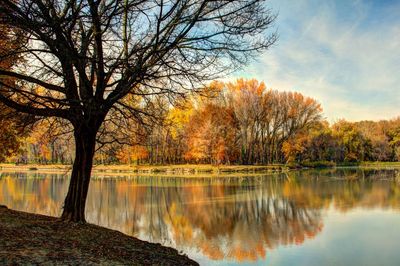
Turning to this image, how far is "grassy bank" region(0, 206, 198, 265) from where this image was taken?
6.59 meters

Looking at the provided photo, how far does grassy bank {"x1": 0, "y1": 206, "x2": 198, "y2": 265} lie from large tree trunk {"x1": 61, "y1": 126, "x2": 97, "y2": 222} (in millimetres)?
651

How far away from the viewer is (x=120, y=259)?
24.6ft

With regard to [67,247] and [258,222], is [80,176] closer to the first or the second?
[67,247]

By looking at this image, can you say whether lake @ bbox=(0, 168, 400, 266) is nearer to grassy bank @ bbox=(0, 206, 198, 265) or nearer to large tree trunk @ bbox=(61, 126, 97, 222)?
grassy bank @ bbox=(0, 206, 198, 265)

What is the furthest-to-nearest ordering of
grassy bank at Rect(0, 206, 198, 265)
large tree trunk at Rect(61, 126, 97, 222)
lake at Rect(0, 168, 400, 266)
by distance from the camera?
1. lake at Rect(0, 168, 400, 266)
2. large tree trunk at Rect(61, 126, 97, 222)
3. grassy bank at Rect(0, 206, 198, 265)

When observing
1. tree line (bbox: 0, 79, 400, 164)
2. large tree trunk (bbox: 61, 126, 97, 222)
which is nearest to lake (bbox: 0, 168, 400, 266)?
large tree trunk (bbox: 61, 126, 97, 222)

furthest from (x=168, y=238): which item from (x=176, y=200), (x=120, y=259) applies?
(x=176, y=200)

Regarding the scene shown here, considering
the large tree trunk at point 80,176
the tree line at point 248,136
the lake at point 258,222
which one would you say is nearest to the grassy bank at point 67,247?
the large tree trunk at point 80,176

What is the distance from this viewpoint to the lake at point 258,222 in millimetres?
12445

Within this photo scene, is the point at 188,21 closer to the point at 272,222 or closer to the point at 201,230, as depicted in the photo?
the point at 201,230

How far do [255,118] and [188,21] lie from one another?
55834mm

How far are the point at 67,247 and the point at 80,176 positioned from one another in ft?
11.8

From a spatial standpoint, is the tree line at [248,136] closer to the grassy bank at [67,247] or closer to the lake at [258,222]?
the lake at [258,222]

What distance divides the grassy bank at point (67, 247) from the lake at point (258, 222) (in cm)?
307
